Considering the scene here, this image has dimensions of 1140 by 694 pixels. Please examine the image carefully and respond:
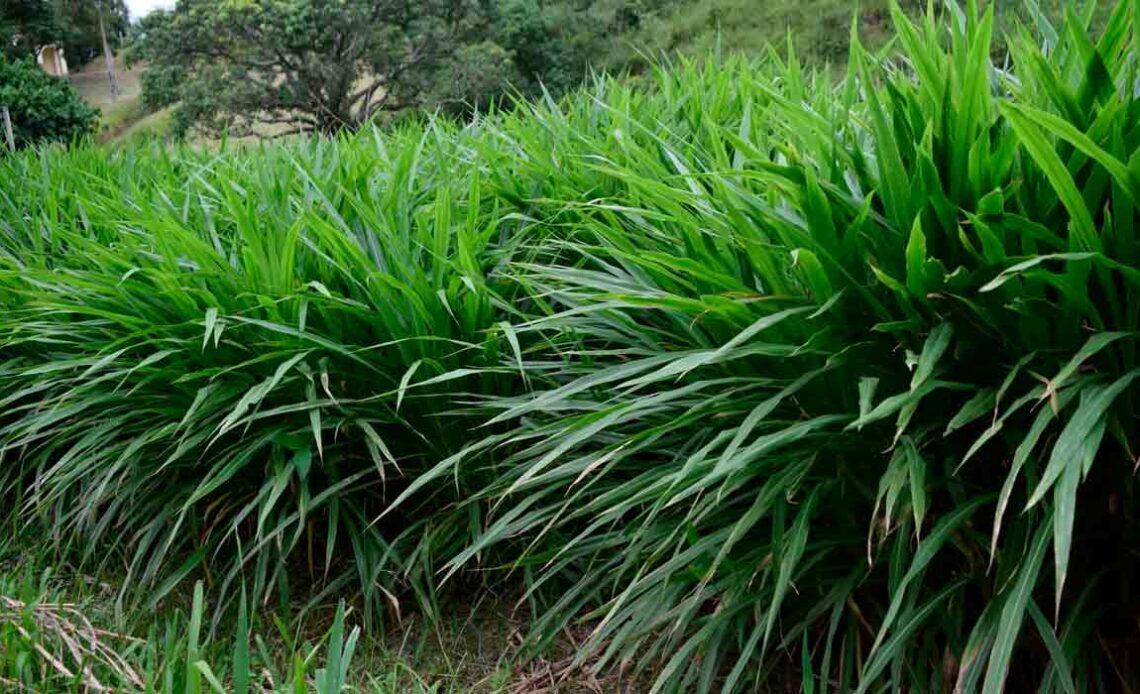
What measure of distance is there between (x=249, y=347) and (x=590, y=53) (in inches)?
631

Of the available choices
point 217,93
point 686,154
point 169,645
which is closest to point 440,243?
point 686,154

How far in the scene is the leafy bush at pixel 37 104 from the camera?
866 cm

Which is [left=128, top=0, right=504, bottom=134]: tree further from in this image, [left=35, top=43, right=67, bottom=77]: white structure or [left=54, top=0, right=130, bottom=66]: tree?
[left=54, top=0, right=130, bottom=66]: tree

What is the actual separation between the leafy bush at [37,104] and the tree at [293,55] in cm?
513

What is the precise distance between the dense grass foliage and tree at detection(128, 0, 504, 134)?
13533mm

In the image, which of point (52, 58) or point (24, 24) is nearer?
point (24, 24)

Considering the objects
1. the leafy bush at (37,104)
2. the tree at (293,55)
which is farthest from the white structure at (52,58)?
the leafy bush at (37,104)

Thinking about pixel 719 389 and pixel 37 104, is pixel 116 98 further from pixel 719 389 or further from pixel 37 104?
Result: pixel 719 389

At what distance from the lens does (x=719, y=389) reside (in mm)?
1396

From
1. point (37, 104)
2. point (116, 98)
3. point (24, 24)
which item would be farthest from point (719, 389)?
point (116, 98)

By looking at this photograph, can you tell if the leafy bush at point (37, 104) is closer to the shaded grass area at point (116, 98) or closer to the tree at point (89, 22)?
the shaded grass area at point (116, 98)

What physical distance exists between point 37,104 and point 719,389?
959 centimetres

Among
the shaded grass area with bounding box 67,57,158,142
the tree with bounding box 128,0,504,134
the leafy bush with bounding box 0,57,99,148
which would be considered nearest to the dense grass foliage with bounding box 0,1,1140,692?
the leafy bush with bounding box 0,57,99,148

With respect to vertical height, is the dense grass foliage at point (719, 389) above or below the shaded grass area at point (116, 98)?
below
